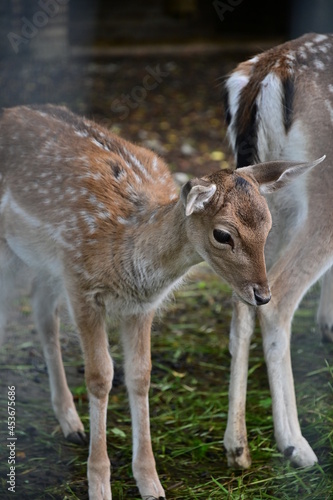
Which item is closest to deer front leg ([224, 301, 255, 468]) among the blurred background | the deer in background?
the deer in background

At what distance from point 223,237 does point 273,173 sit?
310mm

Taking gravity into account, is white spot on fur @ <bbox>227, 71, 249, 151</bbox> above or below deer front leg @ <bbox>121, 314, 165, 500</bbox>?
above

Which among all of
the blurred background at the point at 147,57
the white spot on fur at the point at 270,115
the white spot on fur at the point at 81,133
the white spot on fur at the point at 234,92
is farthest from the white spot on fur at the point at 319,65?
the blurred background at the point at 147,57

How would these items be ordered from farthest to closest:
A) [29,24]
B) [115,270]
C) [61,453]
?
[29,24] < [61,453] < [115,270]

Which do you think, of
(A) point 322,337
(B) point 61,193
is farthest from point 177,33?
(B) point 61,193

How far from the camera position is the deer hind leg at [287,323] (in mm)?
3270

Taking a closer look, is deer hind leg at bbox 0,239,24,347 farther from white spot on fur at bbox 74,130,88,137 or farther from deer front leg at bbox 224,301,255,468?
deer front leg at bbox 224,301,255,468

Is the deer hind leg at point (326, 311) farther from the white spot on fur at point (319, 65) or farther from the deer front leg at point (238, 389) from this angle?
the white spot on fur at point (319, 65)

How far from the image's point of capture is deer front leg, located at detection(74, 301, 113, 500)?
9.78 feet

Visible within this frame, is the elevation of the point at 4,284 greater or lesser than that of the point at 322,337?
greater

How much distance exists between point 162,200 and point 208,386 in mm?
1154

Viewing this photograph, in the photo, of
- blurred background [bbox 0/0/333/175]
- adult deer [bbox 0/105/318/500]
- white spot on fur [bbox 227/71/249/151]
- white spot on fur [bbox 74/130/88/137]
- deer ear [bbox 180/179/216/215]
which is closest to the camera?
deer ear [bbox 180/179/216/215]

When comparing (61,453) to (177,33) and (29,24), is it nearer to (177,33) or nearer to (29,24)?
(29,24)

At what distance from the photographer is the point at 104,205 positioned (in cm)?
308
